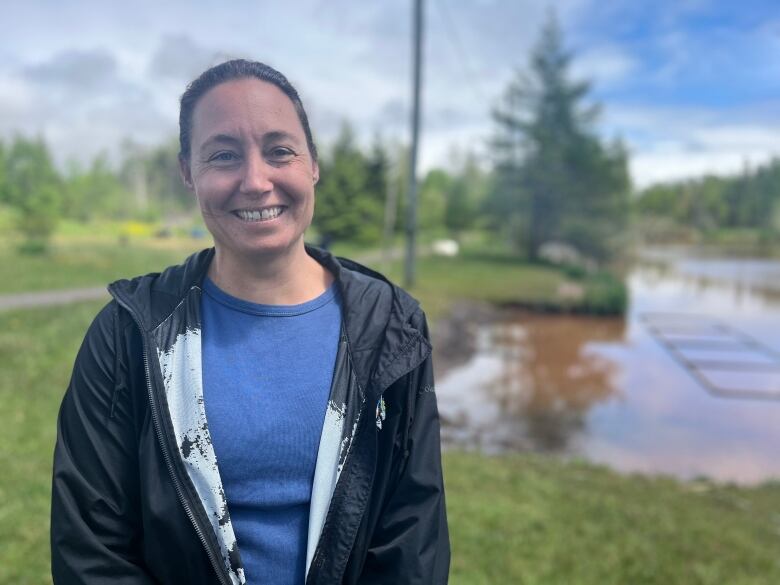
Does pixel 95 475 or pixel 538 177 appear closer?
pixel 95 475

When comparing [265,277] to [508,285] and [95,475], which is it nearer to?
[95,475]

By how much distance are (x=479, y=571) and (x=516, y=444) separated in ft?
11.5

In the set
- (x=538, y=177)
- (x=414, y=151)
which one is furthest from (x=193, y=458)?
(x=538, y=177)

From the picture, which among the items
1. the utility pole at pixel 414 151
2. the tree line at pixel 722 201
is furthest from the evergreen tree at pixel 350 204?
the tree line at pixel 722 201

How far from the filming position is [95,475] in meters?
1.38

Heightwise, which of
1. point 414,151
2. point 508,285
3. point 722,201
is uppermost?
point 722,201

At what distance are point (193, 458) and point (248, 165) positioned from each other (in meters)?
0.66

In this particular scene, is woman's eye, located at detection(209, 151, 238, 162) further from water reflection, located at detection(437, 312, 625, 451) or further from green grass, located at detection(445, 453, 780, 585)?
water reflection, located at detection(437, 312, 625, 451)

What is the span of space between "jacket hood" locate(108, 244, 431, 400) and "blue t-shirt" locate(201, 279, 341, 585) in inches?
3.6

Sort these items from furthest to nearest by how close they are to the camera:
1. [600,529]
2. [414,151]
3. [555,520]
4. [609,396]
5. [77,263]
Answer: [414,151], [77,263], [609,396], [555,520], [600,529]

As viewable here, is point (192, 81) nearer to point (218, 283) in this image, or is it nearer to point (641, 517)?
point (218, 283)

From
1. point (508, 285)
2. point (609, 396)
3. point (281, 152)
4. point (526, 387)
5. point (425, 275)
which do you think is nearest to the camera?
point (281, 152)

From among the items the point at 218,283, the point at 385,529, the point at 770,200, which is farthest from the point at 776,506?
the point at 770,200

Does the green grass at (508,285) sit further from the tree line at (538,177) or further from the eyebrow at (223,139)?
the eyebrow at (223,139)
